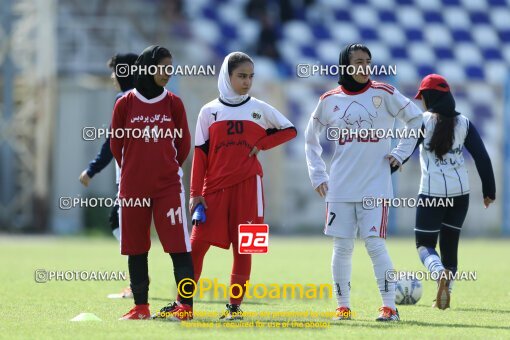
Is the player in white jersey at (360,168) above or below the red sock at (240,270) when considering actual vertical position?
above

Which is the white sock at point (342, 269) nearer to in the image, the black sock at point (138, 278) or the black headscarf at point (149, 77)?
the black sock at point (138, 278)

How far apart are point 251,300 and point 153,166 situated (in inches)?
92.0

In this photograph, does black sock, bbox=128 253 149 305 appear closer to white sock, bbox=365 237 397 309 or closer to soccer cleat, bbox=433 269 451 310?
white sock, bbox=365 237 397 309

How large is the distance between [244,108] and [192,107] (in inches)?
521

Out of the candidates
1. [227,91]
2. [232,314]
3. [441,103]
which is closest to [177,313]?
[232,314]

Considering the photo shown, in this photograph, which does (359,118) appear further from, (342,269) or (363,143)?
(342,269)

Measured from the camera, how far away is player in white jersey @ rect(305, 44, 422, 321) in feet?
24.1

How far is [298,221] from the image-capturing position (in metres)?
21.2

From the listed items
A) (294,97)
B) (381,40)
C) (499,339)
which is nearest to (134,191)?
(499,339)

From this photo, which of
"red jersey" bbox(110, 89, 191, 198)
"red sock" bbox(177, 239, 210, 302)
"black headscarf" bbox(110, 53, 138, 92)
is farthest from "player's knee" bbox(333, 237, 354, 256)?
"black headscarf" bbox(110, 53, 138, 92)

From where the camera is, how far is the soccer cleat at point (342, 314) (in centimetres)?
736

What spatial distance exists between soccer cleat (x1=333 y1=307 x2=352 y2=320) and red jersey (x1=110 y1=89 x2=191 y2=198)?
1.37m

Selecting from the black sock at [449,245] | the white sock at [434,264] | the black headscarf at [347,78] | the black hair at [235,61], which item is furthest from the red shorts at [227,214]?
the black sock at [449,245]

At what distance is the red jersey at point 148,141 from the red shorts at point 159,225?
8cm
